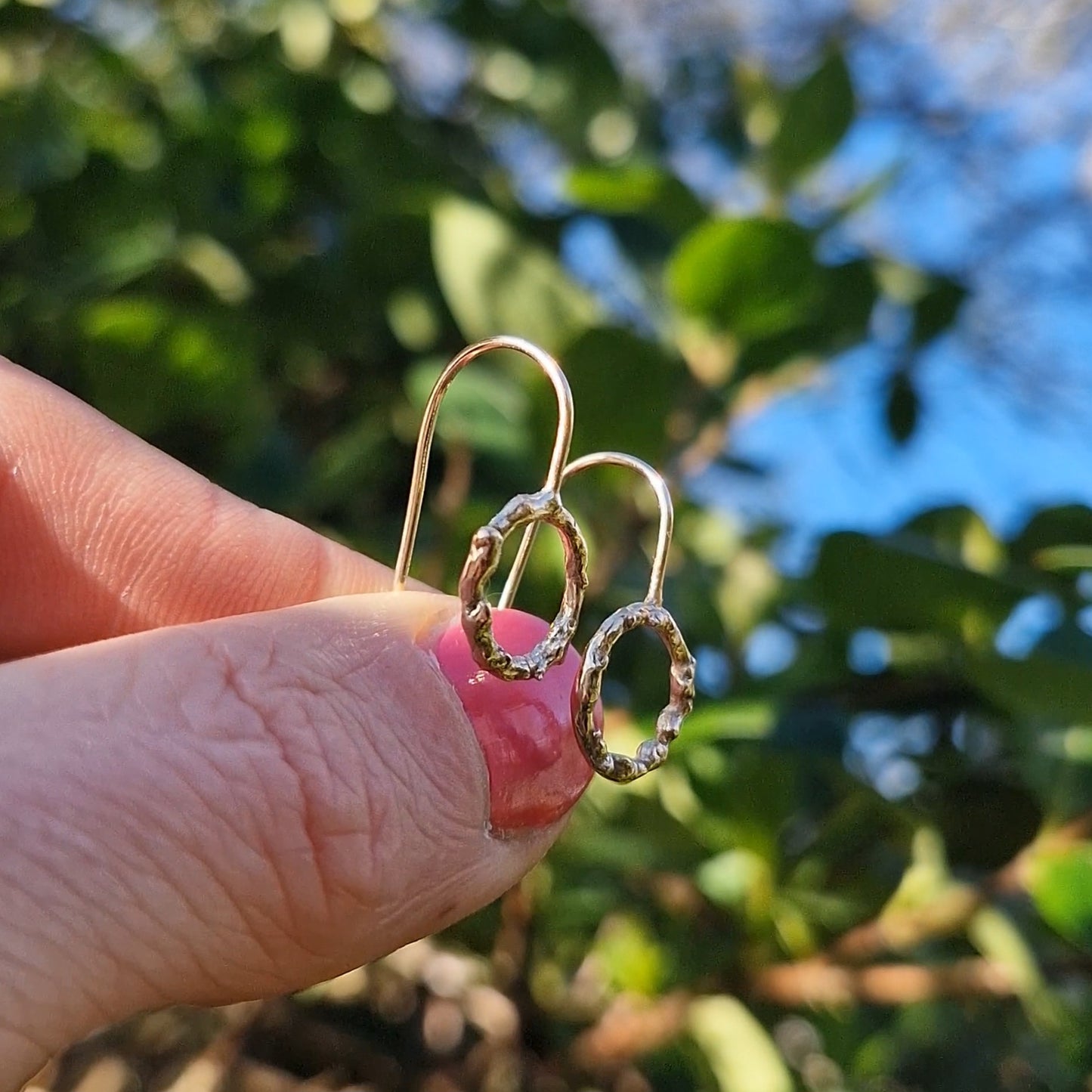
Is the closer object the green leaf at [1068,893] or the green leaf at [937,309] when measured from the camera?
the green leaf at [1068,893]

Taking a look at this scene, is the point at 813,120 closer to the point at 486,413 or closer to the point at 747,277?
the point at 747,277

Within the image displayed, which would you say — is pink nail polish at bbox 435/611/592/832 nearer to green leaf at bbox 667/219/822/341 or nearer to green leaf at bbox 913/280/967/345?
green leaf at bbox 667/219/822/341

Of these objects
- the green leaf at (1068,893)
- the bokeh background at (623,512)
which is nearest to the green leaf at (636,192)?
the bokeh background at (623,512)

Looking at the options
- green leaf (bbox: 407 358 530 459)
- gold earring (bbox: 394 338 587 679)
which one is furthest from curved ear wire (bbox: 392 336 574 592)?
green leaf (bbox: 407 358 530 459)

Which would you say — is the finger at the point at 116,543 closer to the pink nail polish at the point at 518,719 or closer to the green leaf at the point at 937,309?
the pink nail polish at the point at 518,719

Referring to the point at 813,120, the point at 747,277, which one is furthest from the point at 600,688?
the point at 813,120

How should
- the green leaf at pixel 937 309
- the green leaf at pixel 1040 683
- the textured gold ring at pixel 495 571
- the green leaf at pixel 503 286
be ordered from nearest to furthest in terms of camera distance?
the textured gold ring at pixel 495 571
the green leaf at pixel 1040 683
the green leaf at pixel 503 286
the green leaf at pixel 937 309

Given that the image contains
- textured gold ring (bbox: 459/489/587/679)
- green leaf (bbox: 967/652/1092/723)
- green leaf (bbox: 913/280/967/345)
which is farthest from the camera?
green leaf (bbox: 913/280/967/345)
